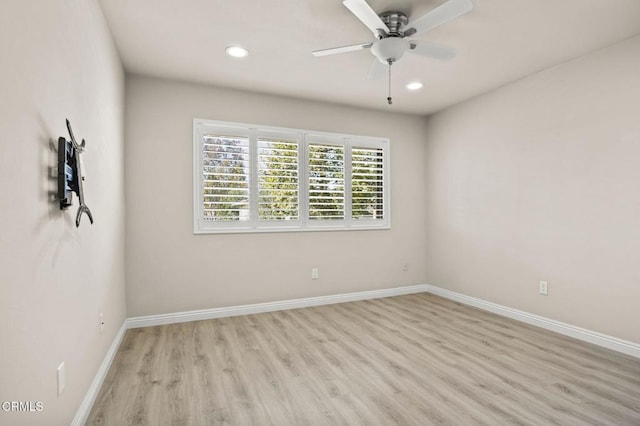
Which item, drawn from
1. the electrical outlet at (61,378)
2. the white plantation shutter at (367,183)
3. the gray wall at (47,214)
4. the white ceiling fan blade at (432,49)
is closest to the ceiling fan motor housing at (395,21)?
the white ceiling fan blade at (432,49)

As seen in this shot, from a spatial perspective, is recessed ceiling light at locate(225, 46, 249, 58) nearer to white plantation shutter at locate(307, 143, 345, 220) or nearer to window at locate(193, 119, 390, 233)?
window at locate(193, 119, 390, 233)

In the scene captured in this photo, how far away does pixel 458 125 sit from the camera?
461 cm

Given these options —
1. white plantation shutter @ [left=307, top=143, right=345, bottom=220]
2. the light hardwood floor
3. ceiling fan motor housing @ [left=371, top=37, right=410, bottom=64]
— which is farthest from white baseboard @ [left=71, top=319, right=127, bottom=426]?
ceiling fan motor housing @ [left=371, top=37, right=410, bottom=64]

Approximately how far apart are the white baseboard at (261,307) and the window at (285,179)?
0.90 meters

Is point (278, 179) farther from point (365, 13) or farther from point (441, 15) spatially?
point (441, 15)

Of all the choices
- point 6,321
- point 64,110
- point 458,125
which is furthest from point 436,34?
point 6,321

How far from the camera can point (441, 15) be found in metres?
2.18

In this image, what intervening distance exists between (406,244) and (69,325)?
418 cm

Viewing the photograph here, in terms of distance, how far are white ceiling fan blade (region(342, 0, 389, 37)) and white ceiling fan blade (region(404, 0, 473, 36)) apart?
8.2 inches

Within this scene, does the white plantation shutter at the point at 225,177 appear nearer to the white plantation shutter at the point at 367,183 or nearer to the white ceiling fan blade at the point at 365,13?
the white plantation shutter at the point at 367,183

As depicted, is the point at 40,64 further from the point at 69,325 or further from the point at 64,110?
the point at 69,325

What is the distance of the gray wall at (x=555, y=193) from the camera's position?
2.91 metres

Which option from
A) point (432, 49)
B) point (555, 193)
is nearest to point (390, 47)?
point (432, 49)

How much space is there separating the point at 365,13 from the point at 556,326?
3367 mm
